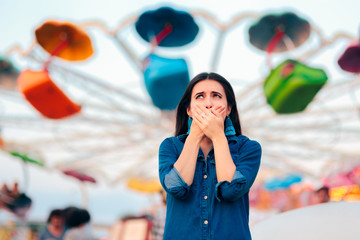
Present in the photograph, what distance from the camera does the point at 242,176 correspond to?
3.76 feet

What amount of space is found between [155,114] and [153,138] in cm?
142

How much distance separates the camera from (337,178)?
1366cm

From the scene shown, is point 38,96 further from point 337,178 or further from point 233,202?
point 337,178

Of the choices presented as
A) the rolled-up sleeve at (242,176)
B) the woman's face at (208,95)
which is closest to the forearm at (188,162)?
the rolled-up sleeve at (242,176)

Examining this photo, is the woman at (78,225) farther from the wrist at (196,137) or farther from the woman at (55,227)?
the wrist at (196,137)

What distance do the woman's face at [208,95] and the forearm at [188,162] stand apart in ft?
0.72

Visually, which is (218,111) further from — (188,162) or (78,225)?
(78,225)

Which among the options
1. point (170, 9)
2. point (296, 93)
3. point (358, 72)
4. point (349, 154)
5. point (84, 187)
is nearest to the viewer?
point (296, 93)

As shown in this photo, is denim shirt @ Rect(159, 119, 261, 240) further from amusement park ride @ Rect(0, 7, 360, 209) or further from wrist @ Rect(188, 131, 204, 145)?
amusement park ride @ Rect(0, 7, 360, 209)

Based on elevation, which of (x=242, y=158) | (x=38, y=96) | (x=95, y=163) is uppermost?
(x=95, y=163)

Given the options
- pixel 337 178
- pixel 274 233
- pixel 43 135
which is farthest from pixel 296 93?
pixel 337 178

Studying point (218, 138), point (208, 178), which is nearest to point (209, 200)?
point (208, 178)

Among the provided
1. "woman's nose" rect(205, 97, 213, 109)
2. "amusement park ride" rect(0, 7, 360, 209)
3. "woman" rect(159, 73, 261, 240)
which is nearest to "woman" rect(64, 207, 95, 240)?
"amusement park ride" rect(0, 7, 360, 209)

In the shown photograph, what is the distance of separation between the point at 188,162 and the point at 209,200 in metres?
0.16
